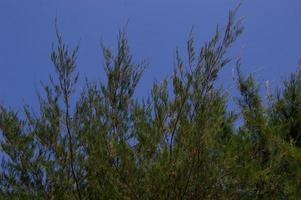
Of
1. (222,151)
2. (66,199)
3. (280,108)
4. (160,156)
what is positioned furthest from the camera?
(280,108)

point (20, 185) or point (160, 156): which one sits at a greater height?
point (20, 185)

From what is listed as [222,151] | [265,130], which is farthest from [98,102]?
[265,130]

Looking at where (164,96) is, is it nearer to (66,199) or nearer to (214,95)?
(214,95)

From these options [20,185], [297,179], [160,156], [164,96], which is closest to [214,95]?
[164,96]

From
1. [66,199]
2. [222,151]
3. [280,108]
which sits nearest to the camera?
[222,151]

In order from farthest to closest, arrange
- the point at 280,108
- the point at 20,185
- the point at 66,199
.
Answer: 1. the point at 280,108
2. the point at 20,185
3. the point at 66,199

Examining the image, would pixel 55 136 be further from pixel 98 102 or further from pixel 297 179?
pixel 297 179

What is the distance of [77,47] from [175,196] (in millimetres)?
2129

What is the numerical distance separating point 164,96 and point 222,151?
0.85 m

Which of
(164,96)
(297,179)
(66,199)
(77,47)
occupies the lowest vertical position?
(297,179)

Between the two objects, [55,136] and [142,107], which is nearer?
[142,107]

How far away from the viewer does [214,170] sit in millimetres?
5070

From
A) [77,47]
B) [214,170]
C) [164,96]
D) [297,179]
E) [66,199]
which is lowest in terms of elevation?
[297,179]

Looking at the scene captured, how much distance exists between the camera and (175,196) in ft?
16.6
